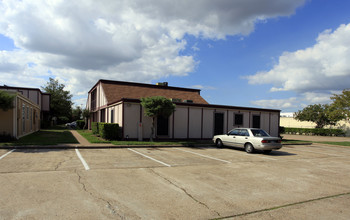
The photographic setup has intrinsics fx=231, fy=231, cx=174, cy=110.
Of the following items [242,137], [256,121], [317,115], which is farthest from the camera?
[317,115]

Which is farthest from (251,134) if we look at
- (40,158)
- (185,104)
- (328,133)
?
(328,133)

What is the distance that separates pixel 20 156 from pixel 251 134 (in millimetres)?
11740

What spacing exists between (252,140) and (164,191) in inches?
352

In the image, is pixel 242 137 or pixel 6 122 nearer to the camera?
pixel 242 137

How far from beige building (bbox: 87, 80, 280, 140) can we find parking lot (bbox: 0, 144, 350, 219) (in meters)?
8.75

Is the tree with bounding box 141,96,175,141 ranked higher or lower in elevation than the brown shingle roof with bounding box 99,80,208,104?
lower

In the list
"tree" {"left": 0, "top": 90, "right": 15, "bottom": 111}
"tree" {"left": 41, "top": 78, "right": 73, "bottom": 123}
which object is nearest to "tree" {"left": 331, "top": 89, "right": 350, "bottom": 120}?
"tree" {"left": 0, "top": 90, "right": 15, "bottom": 111}

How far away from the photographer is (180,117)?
64.7ft

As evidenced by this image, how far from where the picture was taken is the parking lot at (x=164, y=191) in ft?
14.5

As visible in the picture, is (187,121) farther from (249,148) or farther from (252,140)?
(252,140)

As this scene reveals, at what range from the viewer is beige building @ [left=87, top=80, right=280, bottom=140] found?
58.3 ft

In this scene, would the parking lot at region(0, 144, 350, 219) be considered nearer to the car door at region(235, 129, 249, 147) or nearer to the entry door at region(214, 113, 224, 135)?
the car door at region(235, 129, 249, 147)

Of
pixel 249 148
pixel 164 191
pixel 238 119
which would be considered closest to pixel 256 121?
pixel 238 119

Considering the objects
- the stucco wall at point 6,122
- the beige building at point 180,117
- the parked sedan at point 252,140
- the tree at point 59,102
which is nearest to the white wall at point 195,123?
the beige building at point 180,117
